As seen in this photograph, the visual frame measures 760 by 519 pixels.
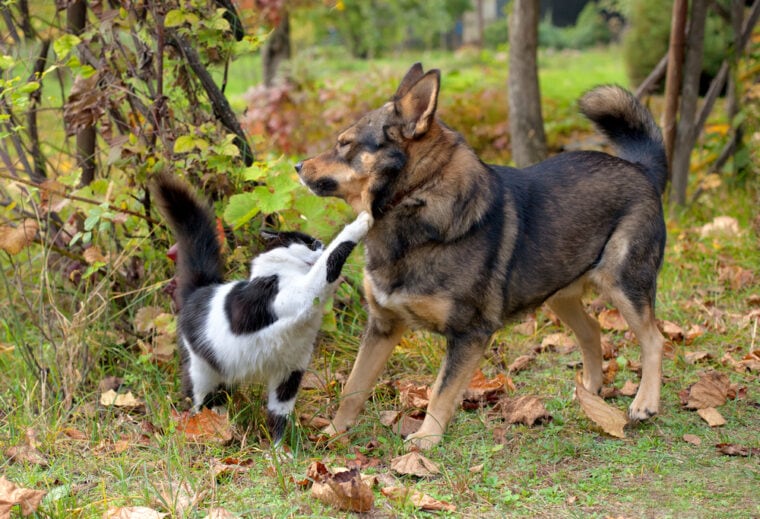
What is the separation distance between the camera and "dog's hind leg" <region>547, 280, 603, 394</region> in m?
4.38

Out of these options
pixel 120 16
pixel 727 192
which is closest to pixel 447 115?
pixel 727 192

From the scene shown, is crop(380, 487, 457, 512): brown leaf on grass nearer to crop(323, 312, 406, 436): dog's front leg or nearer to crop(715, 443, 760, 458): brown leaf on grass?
crop(323, 312, 406, 436): dog's front leg

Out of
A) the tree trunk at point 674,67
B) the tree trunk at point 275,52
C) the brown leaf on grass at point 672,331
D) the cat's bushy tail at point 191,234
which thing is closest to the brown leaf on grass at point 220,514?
the cat's bushy tail at point 191,234

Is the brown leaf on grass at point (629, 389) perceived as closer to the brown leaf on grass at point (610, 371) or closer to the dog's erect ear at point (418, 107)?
the brown leaf on grass at point (610, 371)

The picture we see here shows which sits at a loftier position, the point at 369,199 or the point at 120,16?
the point at 120,16

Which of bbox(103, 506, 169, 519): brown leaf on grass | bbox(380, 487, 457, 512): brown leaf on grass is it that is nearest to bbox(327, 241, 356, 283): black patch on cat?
bbox(380, 487, 457, 512): brown leaf on grass

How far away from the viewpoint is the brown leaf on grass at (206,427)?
3617 mm

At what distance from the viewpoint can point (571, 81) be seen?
43.7ft

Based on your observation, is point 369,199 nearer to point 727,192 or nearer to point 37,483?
point 37,483

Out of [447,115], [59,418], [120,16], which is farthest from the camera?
[447,115]

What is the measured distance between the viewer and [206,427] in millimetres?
3664

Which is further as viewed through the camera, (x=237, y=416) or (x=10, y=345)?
(x=10, y=345)

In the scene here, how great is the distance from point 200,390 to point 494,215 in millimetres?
1552

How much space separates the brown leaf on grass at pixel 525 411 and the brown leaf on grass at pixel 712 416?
2.33 feet
